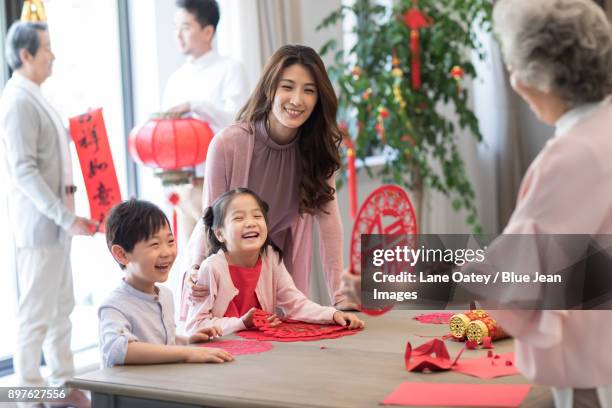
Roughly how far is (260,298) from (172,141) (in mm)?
1539

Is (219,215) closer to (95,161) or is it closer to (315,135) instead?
(315,135)

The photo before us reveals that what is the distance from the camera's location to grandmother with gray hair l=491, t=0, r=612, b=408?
4.16 feet

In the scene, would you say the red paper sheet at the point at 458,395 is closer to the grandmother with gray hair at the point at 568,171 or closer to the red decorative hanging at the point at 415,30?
the grandmother with gray hair at the point at 568,171

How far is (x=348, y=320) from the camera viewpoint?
7.15 feet

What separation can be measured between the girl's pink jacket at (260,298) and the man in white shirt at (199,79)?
1.59 meters

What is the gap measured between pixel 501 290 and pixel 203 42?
9.74ft

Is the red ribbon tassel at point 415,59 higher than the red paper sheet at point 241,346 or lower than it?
higher

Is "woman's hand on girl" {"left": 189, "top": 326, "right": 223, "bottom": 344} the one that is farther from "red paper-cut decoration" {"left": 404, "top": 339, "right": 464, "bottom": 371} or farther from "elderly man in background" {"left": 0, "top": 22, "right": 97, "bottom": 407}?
"elderly man in background" {"left": 0, "top": 22, "right": 97, "bottom": 407}

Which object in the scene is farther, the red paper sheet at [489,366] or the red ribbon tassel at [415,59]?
the red ribbon tassel at [415,59]

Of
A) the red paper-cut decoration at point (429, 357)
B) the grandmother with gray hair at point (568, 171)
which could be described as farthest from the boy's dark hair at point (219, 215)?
the grandmother with gray hair at point (568, 171)

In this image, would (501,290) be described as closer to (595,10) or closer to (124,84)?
(595,10)

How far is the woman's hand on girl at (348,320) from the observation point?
7.09ft

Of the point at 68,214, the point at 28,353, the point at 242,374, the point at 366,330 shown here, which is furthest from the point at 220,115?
the point at 242,374

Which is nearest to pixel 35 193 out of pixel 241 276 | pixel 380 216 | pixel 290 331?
pixel 241 276
